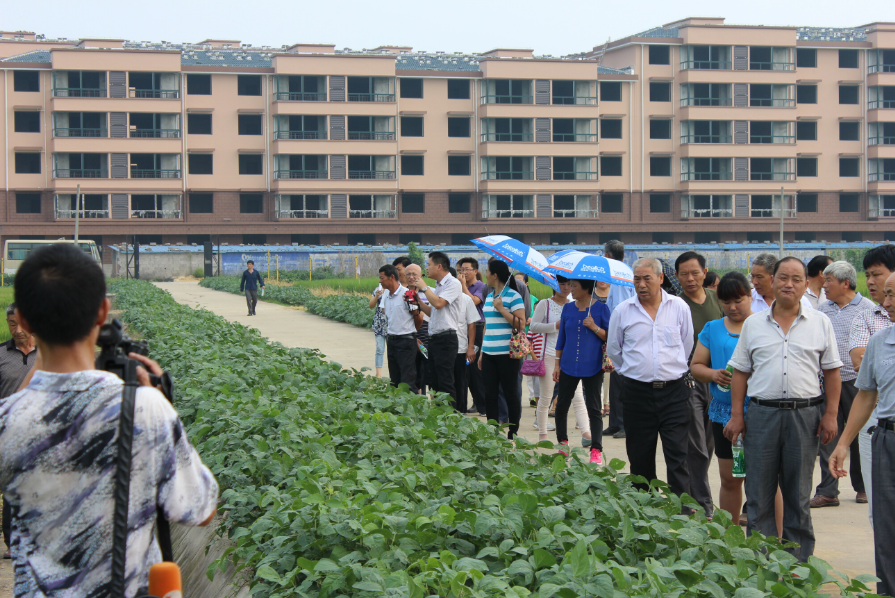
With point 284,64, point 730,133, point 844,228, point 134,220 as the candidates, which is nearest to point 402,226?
point 284,64

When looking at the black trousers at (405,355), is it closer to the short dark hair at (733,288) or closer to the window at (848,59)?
the short dark hair at (733,288)

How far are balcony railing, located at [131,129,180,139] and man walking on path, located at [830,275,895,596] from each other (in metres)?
57.5

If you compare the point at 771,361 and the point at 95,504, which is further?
the point at 771,361

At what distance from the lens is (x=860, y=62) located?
65438mm

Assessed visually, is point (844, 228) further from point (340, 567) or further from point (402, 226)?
point (340, 567)

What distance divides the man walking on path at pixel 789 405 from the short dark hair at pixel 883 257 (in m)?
1.29

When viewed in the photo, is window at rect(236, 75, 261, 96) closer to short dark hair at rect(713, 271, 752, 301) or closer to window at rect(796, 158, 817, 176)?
window at rect(796, 158, 817, 176)

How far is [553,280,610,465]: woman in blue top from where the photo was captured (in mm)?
8133

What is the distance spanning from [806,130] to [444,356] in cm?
6274

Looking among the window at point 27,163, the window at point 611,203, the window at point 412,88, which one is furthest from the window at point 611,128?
the window at point 27,163

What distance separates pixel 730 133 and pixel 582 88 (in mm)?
11052

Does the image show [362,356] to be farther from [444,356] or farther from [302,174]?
[302,174]

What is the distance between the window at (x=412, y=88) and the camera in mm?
61594

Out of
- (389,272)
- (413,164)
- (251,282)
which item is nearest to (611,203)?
(413,164)
